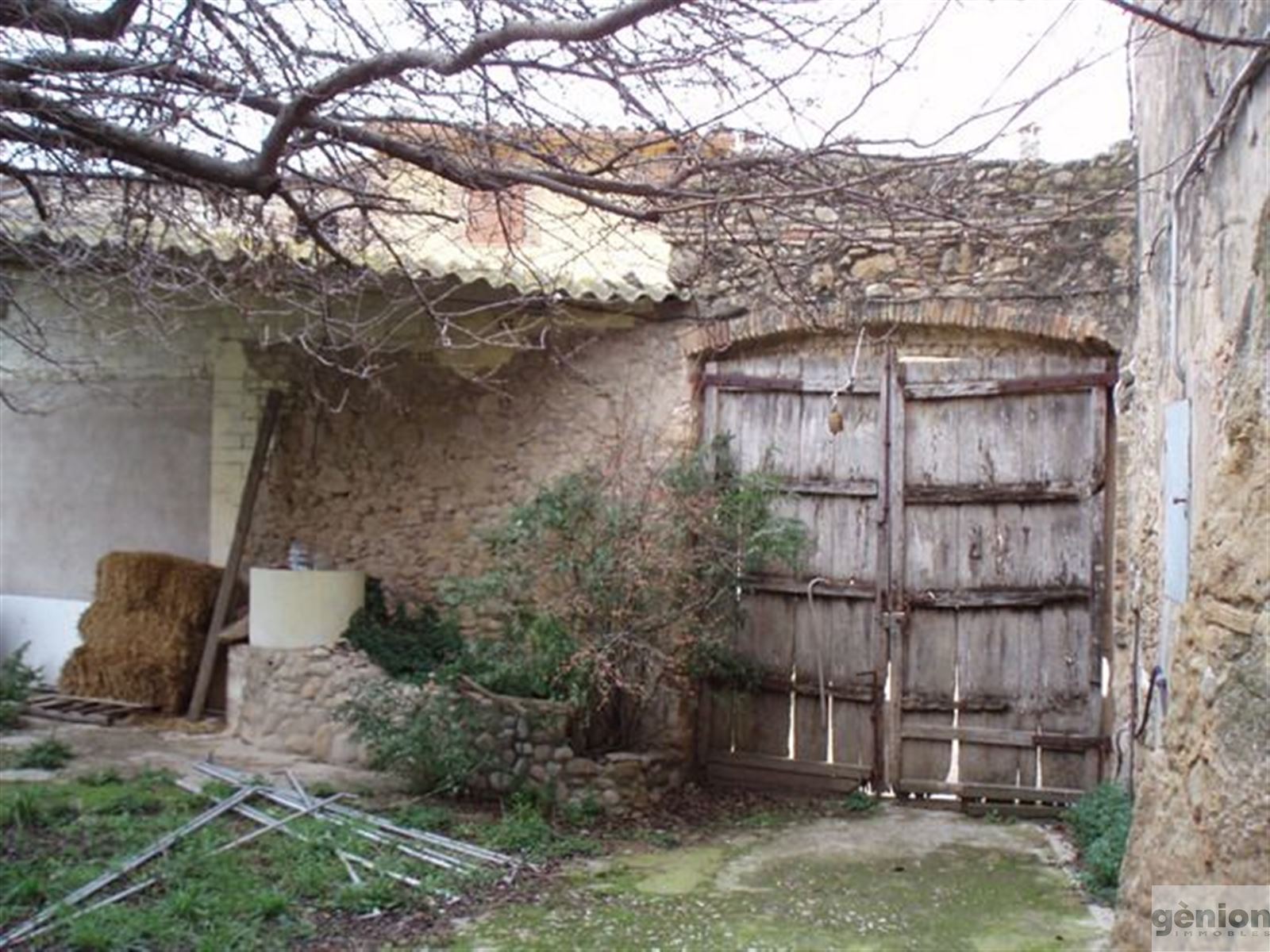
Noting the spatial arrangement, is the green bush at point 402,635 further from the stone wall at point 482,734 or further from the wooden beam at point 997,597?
the wooden beam at point 997,597

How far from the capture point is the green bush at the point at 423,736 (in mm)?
5535

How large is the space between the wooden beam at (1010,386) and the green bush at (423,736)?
2864 millimetres

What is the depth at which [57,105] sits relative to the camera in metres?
3.16

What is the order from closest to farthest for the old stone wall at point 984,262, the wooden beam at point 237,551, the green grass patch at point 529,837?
the green grass patch at point 529,837 → the old stone wall at point 984,262 → the wooden beam at point 237,551

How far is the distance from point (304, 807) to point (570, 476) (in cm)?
197

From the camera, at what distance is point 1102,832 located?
5047mm

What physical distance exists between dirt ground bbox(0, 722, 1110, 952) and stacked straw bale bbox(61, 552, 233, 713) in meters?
1.44

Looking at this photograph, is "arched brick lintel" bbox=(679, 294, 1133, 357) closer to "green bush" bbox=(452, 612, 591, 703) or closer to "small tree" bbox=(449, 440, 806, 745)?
"small tree" bbox=(449, 440, 806, 745)

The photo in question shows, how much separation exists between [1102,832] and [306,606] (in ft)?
14.7

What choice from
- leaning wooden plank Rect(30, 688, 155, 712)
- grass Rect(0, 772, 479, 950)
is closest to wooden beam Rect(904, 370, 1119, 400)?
grass Rect(0, 772, 479, 950)

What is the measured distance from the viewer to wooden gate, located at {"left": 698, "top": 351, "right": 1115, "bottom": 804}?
5891mm

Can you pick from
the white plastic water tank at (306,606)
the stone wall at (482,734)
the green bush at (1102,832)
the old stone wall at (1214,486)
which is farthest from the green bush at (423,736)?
the old stone wall at (1214,486)

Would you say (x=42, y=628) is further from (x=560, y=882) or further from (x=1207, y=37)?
(x=1207, y=37)

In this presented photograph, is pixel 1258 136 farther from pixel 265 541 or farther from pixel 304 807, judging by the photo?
pixel 265 541
